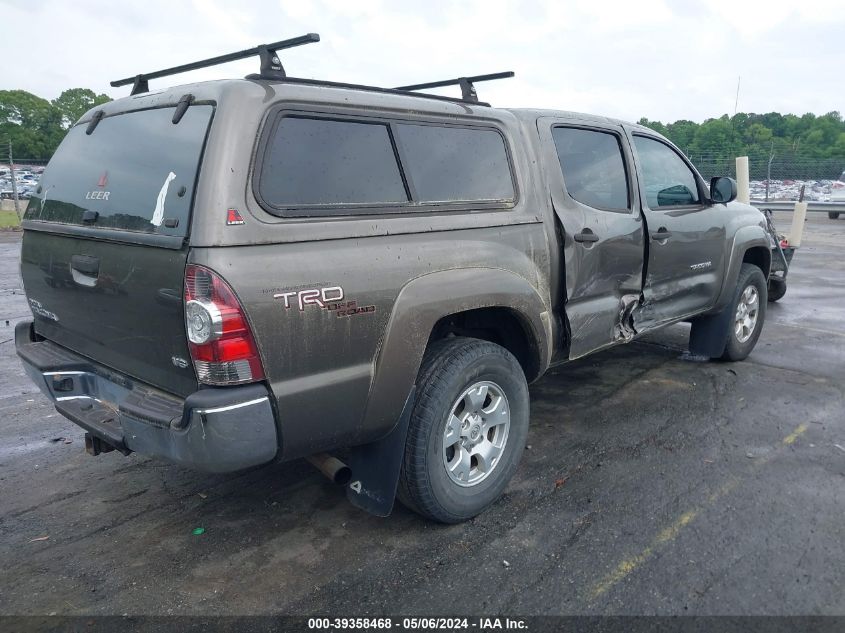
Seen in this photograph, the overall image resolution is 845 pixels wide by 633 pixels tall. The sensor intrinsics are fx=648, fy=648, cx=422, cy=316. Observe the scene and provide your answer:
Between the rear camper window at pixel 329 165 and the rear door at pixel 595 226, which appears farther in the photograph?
the rear door at pixel 595 226

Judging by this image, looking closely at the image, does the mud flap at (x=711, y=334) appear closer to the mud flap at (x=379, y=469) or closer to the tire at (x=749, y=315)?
the tire at (x=749, y=315)

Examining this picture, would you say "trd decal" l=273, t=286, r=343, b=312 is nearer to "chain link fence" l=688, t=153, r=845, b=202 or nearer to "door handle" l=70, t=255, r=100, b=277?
"door handle" l=70, t=255, r=100, b=277

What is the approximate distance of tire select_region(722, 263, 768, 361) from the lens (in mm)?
5559

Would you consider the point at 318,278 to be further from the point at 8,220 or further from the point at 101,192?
the point at 8,220

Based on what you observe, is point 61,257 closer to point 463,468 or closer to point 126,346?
point 126,346

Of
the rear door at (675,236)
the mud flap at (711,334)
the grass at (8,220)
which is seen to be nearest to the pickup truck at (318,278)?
the rear door at (675,236)

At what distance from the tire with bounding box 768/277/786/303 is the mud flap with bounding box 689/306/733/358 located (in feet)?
10.7

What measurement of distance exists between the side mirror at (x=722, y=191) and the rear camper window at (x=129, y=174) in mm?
4129

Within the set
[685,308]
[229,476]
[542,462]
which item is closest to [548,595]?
[542,462]

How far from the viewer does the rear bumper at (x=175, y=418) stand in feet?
7.81

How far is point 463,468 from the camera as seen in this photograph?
3229 mm

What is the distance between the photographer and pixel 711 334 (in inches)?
221

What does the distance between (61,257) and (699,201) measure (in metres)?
4.50

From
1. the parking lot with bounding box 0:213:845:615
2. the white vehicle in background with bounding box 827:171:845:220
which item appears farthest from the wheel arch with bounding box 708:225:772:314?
the white vehicle in background with bounding box 827:171:845:220
